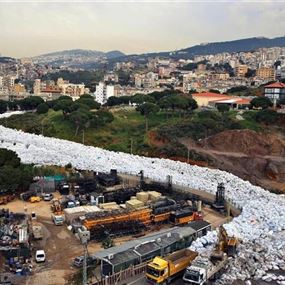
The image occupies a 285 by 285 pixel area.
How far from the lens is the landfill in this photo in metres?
14.2

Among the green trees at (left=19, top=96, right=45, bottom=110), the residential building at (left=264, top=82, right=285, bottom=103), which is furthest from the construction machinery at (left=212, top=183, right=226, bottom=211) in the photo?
the green trees at (left=19, top=96, right=45, bottom=110)

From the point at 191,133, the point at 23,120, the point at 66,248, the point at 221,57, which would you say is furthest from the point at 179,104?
the point at 221,57

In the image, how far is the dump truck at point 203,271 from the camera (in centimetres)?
1201

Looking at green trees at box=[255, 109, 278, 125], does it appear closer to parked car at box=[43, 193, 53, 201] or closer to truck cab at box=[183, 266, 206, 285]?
parked car at box=[43, 193, 53, 201]

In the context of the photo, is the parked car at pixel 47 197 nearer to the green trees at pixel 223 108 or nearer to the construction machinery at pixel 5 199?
the construction machinery at pixel 5 199

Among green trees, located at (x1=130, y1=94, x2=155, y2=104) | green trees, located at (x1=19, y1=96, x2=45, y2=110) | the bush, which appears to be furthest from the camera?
green trees, located at (x1=19, y1=96, x2=45, y2=110)

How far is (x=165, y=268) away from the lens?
1224 cm

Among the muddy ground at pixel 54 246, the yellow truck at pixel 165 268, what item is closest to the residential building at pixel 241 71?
the muddy ground at pixel 54 246

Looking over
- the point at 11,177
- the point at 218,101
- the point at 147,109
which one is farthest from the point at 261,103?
the point at 11,177

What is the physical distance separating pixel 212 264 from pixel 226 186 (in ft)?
34.3

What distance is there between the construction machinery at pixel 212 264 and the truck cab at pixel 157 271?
58cm

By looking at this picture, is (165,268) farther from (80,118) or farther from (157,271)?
(80,118)

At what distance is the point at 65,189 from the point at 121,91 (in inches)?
2513

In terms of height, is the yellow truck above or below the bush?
below
